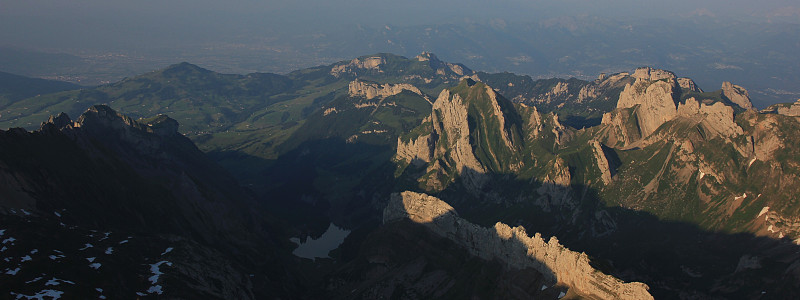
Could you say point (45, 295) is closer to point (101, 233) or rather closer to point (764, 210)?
point (101, 233)

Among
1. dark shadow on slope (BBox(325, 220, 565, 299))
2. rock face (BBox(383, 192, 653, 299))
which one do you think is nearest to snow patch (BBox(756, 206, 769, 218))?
rock face (BBox(383, 192, 653, 299))

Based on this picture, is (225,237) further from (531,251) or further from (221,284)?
(531,251)

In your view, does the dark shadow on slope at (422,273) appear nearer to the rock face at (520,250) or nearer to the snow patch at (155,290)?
the rock face at (520,250)

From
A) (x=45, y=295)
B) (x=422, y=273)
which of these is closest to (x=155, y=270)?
(x=45, y=295)

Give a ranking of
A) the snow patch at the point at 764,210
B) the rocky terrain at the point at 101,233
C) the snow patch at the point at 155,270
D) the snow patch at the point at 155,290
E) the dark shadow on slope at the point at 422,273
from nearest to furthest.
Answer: the rocky terrain at the point at 101,233 → the snow patch at the point at 155,290 → the snow patch at the point at 155,270 → the dark shadow on slope at the point at 422,273 → the snow patch at the point at 764,210

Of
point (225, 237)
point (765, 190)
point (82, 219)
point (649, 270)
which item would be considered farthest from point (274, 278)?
point (765, 190)

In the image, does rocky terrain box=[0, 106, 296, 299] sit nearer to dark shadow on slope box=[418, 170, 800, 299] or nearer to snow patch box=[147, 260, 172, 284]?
snow patch box=[147, 260, 172, 284]

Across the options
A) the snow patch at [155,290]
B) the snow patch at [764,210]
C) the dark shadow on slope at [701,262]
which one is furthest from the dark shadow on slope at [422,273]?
the snow patch at [764,210]

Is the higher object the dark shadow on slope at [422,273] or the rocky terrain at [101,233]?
the rocky terrain at [101,233]

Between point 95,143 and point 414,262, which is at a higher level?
point 95,143
